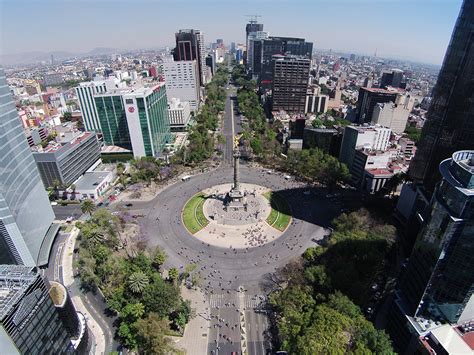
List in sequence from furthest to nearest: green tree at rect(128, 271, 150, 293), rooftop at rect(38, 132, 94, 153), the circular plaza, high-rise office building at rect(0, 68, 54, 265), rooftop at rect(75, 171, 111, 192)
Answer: rooftop at rect(75, 171, 111, 192) < rooftop at rect(38, 132, 94, 153) < the circular plaza < high-rise office building at rect(0, 68, 54, 265) < green tree at rect(128, 271, 150, 293)

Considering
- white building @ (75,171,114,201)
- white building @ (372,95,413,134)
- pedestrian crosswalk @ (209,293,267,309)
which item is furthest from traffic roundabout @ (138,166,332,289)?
white building @ (372,95,413,134)

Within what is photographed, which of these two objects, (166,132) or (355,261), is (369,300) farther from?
(166,132)

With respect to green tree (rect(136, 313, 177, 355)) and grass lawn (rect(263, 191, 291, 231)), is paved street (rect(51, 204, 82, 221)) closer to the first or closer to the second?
green tree (rect(136, 313, 177, 355))

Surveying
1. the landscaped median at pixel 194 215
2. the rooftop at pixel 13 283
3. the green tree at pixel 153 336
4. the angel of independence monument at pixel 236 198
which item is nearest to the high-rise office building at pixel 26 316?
the rooftop at pixel 13 283

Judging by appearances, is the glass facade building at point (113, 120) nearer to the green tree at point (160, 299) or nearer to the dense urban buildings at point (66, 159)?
the dense urban buildings at point (66, 159)

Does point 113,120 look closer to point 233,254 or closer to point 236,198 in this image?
point 236,198

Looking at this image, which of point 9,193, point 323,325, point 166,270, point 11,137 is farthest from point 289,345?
point 11,137
